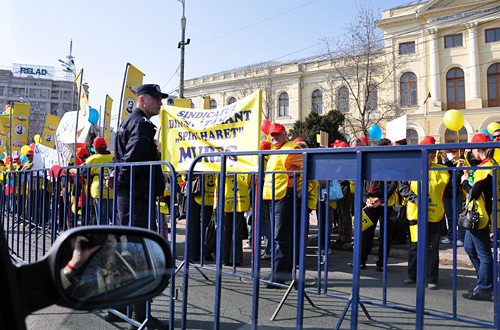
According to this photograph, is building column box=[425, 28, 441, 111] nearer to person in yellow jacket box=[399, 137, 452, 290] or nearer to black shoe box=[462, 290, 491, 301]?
person in yellow jacket box=[399, 137, 452, 290]

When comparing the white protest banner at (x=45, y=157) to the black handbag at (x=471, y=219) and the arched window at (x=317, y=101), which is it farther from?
the arched window at (x=317, y=101)

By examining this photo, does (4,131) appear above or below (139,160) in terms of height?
above

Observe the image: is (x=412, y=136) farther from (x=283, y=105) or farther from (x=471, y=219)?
(x=471, y=219)

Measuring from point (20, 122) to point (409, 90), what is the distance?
2880 cm

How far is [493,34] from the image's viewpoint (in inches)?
1228

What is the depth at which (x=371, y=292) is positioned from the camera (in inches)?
183

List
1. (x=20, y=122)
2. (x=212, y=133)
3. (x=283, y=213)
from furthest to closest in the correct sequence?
(x=20, y=122), (x=283, y=213), (x=212, y=133)

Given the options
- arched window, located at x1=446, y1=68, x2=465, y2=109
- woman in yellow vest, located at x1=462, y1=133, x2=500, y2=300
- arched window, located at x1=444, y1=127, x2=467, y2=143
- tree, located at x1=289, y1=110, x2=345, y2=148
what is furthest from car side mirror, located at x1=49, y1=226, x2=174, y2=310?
arched window, located at x1=446, y1=68, x2=465, y2=109

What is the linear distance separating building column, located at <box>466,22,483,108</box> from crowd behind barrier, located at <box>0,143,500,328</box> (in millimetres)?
27876

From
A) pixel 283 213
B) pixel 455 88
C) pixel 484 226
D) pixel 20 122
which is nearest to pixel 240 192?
pixel 283 213

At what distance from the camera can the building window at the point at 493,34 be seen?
31.1 meters

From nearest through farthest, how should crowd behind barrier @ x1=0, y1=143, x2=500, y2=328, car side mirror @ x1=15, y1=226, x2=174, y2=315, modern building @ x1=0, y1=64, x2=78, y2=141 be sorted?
car side mirror @ x1=15, y1=226, x2=174, y2=315
crowd behind barrier @ x1=0, y1=143, x2=500, y2=328
modern building @ x1=0, y1=64, x2=78, y2=141

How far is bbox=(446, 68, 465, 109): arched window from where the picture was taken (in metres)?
32.5

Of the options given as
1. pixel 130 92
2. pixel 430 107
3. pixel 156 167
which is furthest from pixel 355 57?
pixel 156 167
